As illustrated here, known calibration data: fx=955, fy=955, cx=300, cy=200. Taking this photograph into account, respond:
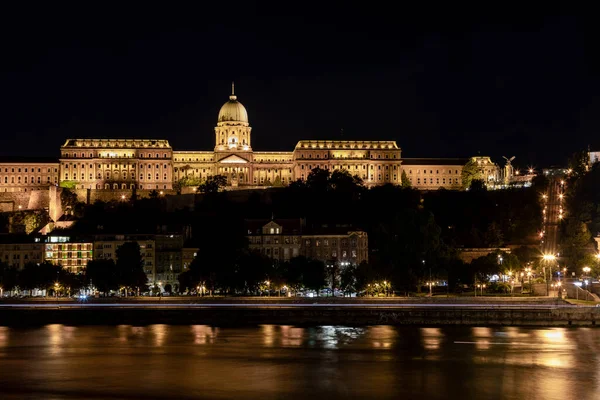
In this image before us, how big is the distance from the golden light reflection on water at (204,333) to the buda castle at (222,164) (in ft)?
214

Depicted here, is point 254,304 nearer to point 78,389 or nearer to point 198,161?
point 78,389

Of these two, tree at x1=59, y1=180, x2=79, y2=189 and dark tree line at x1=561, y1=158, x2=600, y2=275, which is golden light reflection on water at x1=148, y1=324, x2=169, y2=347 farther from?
tree at x1=59, y1=180, x2=79, y2=189

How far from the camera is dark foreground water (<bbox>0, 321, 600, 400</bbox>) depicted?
40.0m

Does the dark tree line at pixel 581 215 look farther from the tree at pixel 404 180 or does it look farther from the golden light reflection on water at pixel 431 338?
the tree at pixel 404 180

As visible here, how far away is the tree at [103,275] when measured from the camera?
249 feet

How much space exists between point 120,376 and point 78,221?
63151mm

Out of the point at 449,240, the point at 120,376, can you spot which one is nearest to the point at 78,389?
the point at 120,376

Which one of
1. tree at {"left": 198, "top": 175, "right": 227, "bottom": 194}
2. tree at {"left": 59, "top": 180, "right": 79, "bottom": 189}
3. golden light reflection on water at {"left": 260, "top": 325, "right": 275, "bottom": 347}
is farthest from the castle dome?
golden light reflection on water at {"left": 260, "top": 325, "right": 275, "bottom": 347}

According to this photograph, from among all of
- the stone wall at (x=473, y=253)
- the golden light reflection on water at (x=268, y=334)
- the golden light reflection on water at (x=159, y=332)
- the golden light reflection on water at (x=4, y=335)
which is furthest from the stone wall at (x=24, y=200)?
the golden light reflection on water at (x=268, y=334)

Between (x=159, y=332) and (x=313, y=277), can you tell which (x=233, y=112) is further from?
(x=159, y=332)

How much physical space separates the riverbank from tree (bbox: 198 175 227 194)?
2099 inches

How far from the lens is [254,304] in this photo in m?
65.9

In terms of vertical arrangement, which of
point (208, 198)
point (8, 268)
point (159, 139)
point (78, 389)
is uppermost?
point (159, 139)

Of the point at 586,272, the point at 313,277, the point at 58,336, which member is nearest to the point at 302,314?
the point at 313,277
